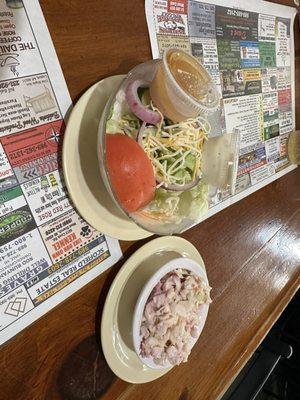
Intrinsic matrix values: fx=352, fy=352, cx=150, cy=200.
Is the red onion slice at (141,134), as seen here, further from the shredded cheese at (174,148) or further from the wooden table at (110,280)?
the wooden table at (110,280)

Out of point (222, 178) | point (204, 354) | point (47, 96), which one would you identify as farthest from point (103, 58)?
point (204, 354)

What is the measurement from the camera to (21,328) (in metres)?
0.55

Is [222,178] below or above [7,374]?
above

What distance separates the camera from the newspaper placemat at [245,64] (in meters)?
0.77

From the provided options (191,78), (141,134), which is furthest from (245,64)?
A: (141,134)

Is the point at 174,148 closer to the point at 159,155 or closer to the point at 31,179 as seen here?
the point at 159,155

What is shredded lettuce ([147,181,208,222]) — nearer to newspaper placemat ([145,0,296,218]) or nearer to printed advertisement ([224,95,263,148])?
newspaper placemat ([145,0,296,218])

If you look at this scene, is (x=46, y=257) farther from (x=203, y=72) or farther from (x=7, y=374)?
(x=203, y=72)

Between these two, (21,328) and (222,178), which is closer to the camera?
(21,328)

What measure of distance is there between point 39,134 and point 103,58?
197mm

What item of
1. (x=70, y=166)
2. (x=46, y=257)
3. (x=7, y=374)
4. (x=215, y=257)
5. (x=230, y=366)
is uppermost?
(x=70, y=166)

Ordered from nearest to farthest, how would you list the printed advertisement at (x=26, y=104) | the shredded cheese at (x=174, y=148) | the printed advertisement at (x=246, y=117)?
the printed advertisement at (x=26, y=104)
the shredded cheese at (x=174, y=148)
the printed advertisement at (x=246, y=117)

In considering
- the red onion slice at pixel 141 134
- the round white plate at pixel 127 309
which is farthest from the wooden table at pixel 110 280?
the red onion slice at pixel 141 134

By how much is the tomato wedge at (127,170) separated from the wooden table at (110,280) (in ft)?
0.40
